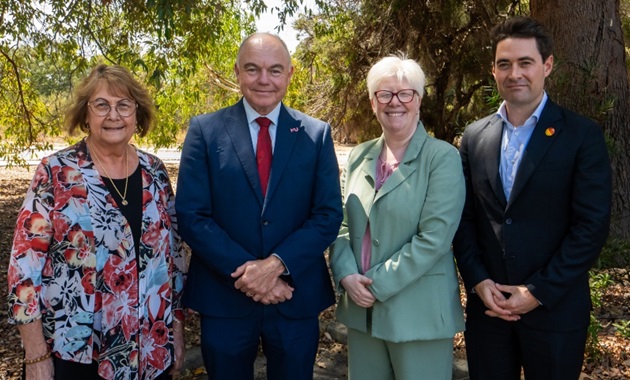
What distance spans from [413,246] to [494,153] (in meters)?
0.60

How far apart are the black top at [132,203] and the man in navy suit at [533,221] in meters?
1.53

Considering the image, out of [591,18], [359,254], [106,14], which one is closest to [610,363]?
[359,254]

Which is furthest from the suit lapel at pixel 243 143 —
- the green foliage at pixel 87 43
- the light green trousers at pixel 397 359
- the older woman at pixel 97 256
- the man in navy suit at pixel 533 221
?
the green foliage at pixel 87 43

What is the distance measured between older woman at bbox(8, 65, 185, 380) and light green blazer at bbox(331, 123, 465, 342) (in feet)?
2.94

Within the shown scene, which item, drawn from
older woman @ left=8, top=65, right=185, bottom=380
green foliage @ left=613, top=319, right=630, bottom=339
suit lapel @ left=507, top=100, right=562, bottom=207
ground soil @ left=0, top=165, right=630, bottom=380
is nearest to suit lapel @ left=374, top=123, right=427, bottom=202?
suit lapel @ left=507, top=100, right=562, bottom=207

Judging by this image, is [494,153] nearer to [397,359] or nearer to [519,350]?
[519,350]

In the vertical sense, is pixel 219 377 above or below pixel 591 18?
below

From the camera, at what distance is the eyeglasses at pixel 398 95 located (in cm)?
279

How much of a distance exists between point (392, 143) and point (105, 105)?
1.34m

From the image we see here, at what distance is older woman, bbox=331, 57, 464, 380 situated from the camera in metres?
2.73

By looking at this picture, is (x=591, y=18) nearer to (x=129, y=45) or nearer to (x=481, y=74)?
(x=481, y=74)

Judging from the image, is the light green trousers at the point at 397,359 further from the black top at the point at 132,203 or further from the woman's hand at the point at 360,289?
the black top at the point at 132,203

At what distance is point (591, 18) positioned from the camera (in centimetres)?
574

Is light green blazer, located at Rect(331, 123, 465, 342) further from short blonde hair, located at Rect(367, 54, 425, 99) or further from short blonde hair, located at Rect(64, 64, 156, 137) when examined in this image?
short blonde hair, located at Rect(64, 64, 156, 137)
